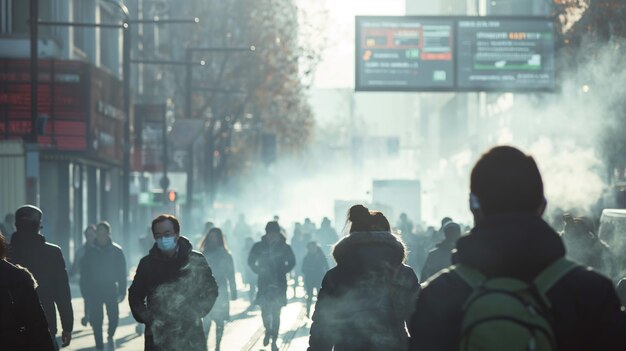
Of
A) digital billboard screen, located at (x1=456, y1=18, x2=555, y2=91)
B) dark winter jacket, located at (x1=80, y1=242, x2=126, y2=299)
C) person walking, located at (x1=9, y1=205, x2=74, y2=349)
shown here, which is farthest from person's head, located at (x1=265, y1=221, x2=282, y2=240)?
digital billboard screen, located at (x1=456, y1=18, x2=555, y2=91)

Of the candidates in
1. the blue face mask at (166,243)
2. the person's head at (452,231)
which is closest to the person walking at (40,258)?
the blue face mask at (166,243)

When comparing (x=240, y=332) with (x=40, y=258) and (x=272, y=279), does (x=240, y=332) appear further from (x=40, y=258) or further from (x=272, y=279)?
(x=40, y=258)

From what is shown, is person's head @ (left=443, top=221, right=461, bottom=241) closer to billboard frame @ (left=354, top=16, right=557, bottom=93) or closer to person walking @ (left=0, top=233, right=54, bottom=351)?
person walking @ (left=0, top=233, right=54, bottom=351)

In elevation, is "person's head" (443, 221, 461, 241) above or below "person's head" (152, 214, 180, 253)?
below

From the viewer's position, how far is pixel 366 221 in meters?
9.03

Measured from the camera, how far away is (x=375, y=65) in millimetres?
32938

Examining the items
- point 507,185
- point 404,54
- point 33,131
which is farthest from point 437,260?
point 404,54

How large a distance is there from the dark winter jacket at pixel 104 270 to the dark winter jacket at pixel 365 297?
31.9ft

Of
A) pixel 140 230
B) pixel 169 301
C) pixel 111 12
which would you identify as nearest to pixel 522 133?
pixel 140 230

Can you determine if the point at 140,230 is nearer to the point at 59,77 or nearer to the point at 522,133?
the point at 522,133

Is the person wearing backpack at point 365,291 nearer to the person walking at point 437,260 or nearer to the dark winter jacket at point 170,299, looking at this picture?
the dark winter jacket at point 170,299

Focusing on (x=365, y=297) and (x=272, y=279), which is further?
(x=272, y=279)

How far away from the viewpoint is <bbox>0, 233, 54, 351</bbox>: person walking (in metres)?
7.46

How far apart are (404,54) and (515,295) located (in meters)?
29.2
